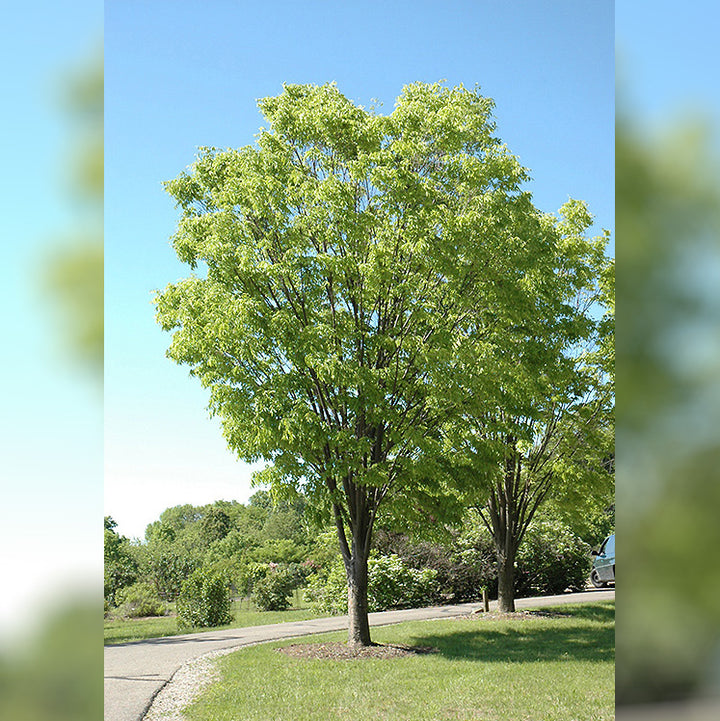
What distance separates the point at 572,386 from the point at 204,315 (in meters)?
4.90

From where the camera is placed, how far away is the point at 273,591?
11.2m

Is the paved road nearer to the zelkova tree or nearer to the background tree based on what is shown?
the background tree

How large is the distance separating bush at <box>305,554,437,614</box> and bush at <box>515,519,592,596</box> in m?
1.63

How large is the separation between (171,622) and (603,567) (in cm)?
674

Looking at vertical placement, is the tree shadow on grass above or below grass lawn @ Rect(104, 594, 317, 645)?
above

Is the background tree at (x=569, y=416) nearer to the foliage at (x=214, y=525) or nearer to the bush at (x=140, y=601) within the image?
the bush at (x=140, y=601)

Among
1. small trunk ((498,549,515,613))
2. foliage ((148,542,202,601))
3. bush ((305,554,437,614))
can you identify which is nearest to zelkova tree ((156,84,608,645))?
small trunk ((498,549,515,613))

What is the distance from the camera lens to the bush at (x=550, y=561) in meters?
11.3

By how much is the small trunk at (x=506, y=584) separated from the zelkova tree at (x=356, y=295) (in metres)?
2.55

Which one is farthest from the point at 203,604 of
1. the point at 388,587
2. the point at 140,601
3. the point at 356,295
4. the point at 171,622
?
the point at 356,295

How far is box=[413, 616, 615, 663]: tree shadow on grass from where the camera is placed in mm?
6160

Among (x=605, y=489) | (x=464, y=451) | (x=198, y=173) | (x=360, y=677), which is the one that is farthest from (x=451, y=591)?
(x=198, y=173)
